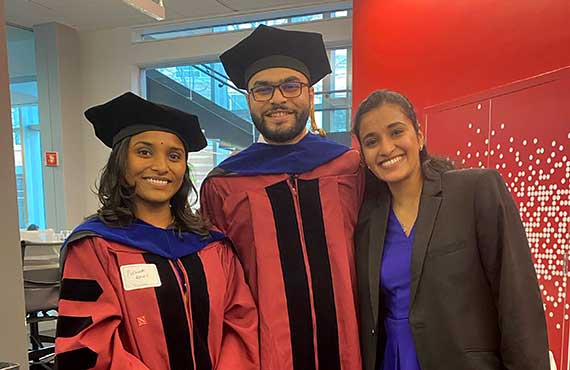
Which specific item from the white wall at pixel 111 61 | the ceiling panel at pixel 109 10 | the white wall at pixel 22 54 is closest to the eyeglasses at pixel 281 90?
the ceiling panel at pixel 109 10

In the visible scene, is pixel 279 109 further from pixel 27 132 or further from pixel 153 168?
pixel 27 132

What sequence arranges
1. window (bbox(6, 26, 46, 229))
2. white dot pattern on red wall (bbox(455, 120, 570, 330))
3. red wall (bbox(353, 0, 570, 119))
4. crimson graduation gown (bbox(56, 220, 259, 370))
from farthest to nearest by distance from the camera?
window (bbox(6, 26, 46, 229)) < red wall (bbox(353, 0, 570, 119)) < white dot pattern on red wall (bbox(455, 120, 570, 330)) < crimson graduation gown (bbox(56, 220, 259, 370))

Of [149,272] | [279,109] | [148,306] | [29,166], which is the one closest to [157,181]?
[149,272]

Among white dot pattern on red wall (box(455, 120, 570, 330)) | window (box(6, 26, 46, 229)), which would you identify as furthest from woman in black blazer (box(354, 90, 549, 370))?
window (box(6, 26, 46, 229))

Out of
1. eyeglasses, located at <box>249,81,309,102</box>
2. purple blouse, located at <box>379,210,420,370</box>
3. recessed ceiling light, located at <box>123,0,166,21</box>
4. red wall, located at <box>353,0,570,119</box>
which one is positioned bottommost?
purple blouse, located at <box>379,210,420,370</box>

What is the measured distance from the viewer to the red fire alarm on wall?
18.5 feet

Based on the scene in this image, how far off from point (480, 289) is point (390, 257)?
0.29m

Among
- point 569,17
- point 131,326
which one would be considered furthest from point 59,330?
point 569,17

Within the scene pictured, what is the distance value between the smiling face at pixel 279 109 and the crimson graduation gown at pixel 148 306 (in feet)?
1.61

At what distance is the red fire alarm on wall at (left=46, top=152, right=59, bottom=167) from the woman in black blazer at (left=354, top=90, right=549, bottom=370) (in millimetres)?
5143

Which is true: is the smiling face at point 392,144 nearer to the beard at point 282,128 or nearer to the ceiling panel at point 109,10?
the beard at point 282,128

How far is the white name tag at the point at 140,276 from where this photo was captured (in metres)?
1.36

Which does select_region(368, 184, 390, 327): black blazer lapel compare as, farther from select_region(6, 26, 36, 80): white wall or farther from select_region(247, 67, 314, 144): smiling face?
select_region(6, 26, 36, 80): white wall

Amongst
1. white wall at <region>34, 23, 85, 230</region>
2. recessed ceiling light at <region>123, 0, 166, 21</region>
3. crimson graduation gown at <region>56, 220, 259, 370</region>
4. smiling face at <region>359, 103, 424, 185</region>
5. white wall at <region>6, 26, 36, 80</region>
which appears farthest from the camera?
white wall at <region>6, 26, 36, 80</region>
